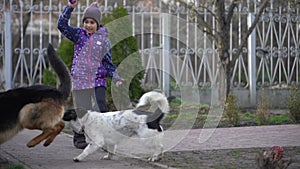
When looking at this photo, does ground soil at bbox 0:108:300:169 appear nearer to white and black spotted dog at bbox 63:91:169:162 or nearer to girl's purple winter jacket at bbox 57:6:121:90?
white and black spotted dog at bbox 63:91:169:162

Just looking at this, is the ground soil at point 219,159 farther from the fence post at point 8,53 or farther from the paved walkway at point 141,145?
the fence post at point 8,53

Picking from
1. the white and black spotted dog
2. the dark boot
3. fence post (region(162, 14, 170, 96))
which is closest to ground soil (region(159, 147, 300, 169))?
the white and black spotted dog

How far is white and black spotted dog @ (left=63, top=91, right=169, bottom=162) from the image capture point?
639 centimetres

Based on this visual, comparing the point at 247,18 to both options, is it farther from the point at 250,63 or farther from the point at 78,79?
the point at 78,79

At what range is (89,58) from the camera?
6953mm

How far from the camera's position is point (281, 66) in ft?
43.5

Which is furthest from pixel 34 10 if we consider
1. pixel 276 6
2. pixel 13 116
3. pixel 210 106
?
pixel 13 116

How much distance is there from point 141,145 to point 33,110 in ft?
6.56

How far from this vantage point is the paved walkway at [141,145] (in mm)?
6309

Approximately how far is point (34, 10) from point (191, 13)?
3412 mm

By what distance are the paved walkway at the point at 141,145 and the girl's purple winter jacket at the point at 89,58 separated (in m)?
0.90

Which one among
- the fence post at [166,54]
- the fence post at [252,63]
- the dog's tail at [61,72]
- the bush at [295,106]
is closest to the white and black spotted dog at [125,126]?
the dog's tail at [61,72]

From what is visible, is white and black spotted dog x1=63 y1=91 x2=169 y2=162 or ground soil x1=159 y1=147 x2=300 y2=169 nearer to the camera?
ground soil x1=159 y1=147 x2=300 y2=169

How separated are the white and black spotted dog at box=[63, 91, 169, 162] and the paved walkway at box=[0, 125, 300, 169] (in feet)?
0.66
